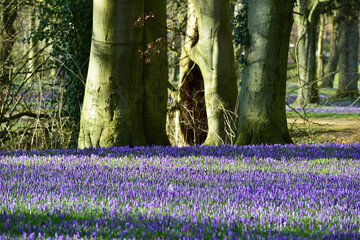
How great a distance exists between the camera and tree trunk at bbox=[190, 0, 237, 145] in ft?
42.0

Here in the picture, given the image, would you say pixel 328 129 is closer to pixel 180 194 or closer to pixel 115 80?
pixel 115 80

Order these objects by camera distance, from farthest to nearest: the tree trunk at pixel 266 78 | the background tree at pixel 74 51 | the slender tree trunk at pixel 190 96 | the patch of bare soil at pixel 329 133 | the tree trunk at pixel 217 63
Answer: the patch of bare soil at pixel 329 133 → the slender tree trunk at pixel 190 96 → the background tree at pixel 74 51 → the tree trunk at pixel 217 63 → the tree trunk at pixel 266 78

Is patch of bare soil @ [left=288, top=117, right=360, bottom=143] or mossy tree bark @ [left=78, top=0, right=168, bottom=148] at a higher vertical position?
mossy tree bark @ [left=78, top=0, right=168, bottom=148]

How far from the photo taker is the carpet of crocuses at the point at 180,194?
471 centimetres

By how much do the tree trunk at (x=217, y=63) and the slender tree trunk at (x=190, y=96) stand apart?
2.36 metres

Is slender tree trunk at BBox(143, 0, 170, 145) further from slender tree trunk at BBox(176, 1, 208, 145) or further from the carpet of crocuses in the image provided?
slender tree trunk at BBox(176, 1, 208, 145)

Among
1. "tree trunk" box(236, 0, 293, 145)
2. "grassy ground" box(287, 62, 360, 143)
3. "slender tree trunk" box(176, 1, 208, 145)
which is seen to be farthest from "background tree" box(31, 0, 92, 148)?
"grassy ground" box(287, 62, 360, 143)

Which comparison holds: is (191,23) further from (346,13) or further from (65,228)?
(346,13)

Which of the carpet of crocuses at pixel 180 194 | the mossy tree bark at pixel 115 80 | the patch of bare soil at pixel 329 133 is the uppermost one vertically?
the mossy tree bark at pixel 115 80

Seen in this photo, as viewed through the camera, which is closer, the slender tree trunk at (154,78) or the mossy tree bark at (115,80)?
the mossy tree bark at (115,80)

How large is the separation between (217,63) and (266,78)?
197 cm

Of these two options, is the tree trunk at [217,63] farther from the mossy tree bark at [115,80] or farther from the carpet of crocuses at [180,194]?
the carpet of crocuses at [180,194]

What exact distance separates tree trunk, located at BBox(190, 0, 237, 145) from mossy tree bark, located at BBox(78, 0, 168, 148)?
232 cm

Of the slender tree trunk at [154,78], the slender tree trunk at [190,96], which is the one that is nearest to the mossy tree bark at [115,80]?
the slender tree trunk at [154,78]
